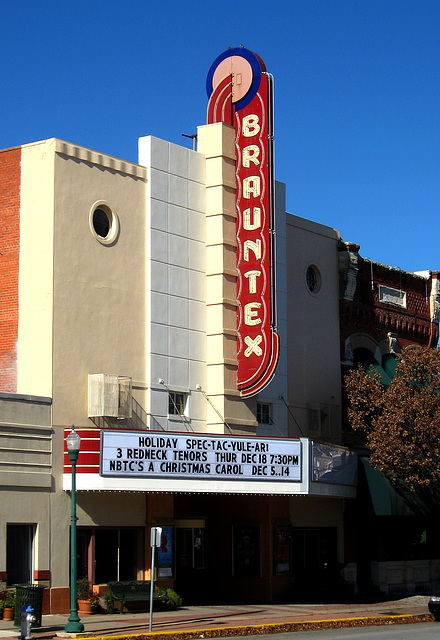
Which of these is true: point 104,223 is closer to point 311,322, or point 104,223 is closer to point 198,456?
point 198,456

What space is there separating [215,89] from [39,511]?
49.6ft

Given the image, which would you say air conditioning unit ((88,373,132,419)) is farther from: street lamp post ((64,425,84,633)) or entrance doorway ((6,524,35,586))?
A: street lamp post ((64,425,84,633))

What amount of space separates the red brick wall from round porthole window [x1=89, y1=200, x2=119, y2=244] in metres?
2.28

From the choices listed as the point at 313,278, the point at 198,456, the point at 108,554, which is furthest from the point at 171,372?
the point at 313,278

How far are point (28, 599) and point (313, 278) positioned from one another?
711 inches

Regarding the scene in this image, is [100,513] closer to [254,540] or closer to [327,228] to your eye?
[254,540]

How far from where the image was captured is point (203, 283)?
31.7 m

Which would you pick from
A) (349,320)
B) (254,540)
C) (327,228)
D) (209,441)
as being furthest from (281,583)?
(327,228)

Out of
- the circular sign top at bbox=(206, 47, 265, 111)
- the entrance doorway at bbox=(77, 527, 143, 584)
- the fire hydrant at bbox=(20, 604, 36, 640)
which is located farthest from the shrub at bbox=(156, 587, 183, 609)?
the circular sign top at bbox=(206, 47, 265, 111)

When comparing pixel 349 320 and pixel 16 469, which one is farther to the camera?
pixel 349 320

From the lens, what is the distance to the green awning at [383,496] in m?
34.5

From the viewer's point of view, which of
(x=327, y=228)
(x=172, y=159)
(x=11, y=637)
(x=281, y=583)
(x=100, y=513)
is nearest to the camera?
(x=11, y=637)

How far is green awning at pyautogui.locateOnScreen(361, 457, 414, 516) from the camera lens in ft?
113

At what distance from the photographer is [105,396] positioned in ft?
89.8
